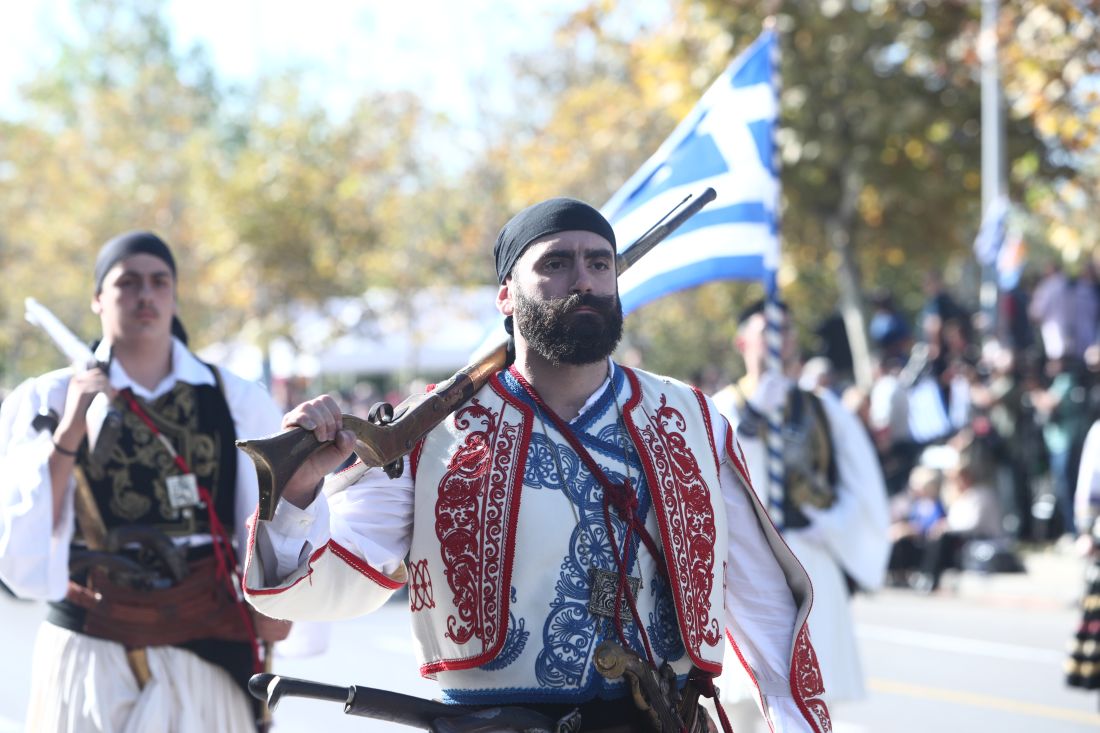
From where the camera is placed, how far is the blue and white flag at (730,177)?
271 inches

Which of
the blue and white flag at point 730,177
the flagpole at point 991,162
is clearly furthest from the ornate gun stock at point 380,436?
the flagpole at point 991,162

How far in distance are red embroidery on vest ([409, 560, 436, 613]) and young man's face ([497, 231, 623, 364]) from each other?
56cm

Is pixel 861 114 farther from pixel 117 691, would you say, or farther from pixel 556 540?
pixel 556 540

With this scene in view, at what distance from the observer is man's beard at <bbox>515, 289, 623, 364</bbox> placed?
370cm

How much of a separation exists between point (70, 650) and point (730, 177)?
11.2ft

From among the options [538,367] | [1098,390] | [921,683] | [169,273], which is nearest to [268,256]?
[1098,390]

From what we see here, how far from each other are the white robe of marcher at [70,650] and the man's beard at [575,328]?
1.90 metres

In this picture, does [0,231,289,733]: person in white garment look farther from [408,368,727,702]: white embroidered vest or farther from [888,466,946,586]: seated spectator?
[888,466,946,586]: seated spectator

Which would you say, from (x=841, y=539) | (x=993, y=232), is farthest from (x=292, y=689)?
(x=993, y=232)

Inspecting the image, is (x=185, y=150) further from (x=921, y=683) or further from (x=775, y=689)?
(x=775, y=689)

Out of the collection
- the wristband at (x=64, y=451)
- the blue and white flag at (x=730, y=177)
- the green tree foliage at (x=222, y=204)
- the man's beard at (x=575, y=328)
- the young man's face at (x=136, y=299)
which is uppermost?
the green tree foliage at (x=222, y=204)

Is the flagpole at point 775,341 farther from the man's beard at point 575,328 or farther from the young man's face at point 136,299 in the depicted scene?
the man's beard at point 575,328

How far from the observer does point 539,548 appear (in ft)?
12.0

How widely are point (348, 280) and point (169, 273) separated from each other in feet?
90.4
